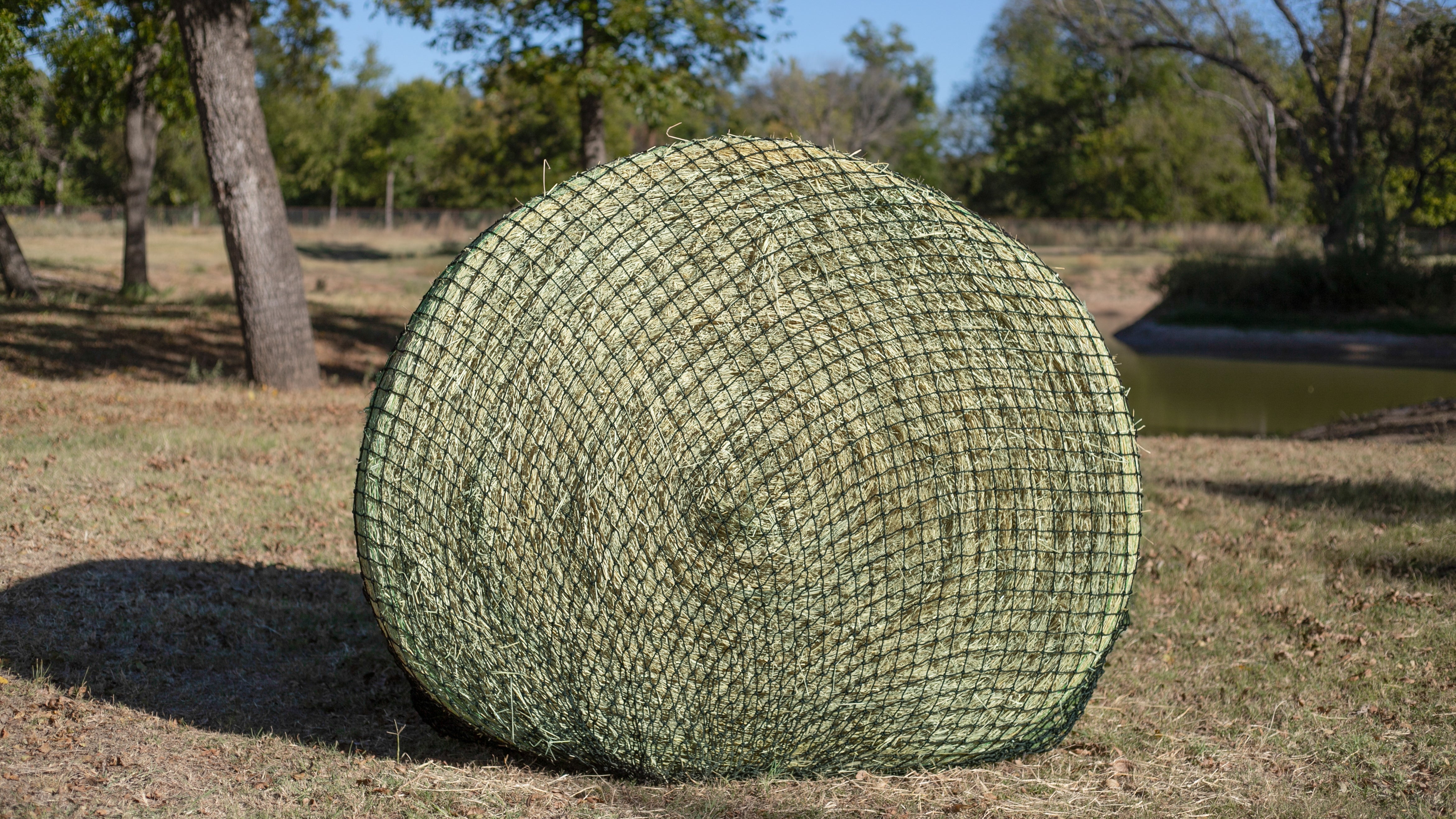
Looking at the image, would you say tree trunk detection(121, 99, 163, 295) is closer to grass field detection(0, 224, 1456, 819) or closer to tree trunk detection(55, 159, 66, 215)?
grass field detection(0, 224, 1456, 819)

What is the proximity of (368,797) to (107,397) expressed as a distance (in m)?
8.47

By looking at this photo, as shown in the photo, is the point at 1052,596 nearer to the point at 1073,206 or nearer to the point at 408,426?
the point at 408,426

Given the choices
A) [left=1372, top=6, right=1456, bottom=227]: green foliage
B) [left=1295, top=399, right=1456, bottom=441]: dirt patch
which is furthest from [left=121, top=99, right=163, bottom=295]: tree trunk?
[left=1372, top=6, right=1456, bottom=227]: green foliage

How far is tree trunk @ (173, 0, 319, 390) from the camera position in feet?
35.2

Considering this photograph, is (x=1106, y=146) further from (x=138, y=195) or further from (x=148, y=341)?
(x=148, y=341)

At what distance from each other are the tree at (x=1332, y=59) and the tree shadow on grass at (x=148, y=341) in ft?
68.8

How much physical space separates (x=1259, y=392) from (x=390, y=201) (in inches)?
1958

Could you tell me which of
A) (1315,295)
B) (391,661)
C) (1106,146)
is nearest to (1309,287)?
(1315,295)

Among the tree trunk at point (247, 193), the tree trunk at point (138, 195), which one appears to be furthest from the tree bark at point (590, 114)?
the tree trunk at point (138, 195)

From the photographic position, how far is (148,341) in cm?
1529

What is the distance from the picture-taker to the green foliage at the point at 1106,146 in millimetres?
57938

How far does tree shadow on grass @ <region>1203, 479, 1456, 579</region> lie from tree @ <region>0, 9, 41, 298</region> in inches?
446

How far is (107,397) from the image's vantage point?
35.0 ft

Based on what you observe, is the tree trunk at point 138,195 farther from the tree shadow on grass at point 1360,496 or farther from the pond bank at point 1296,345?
the pond bank at point 1296,345
